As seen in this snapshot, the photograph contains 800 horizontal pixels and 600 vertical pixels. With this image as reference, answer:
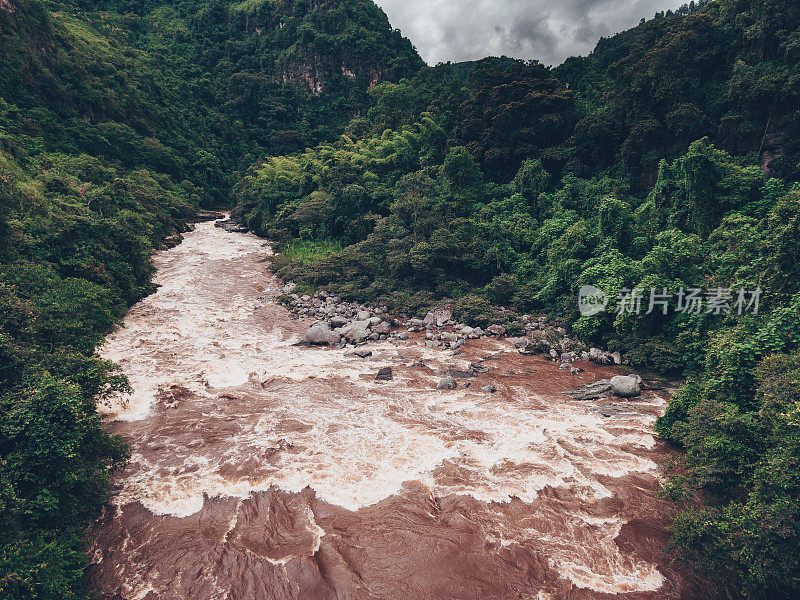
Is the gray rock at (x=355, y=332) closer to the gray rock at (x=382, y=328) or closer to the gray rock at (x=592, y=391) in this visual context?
the gray rock at (x=382, y=328)

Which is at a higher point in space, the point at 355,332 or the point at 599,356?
the point at 599,356

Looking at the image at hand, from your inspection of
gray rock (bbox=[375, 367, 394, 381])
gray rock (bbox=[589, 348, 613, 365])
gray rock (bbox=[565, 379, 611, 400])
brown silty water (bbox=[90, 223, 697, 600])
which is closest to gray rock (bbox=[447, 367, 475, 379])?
brown silty water (bbox=[90, 223, 697, 600])

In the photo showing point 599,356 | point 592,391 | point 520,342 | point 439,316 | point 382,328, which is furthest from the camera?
point 439,316

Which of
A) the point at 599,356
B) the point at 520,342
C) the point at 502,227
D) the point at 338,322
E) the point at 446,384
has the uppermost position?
the point at 502,227

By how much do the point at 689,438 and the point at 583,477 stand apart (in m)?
2.16

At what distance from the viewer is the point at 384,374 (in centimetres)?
1230

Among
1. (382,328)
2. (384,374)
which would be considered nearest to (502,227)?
(382,328)

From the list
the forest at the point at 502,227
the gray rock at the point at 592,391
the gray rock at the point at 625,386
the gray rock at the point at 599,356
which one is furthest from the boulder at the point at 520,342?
the gray rock at the point at 625,386

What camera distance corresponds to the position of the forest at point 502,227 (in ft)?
19.1

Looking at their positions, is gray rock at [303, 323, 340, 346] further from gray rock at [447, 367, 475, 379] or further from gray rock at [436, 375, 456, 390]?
gray rock at [436, 375, 456, 390]

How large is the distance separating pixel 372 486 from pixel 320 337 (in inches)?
320

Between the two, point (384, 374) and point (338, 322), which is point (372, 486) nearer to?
point (384, 374)

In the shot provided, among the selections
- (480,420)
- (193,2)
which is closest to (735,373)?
(480,420)

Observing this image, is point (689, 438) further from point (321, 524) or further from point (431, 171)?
point (431, 171)
